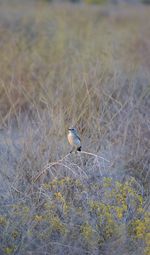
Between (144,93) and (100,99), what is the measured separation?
2.16ft

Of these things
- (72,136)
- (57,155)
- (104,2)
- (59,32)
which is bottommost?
(104,2)

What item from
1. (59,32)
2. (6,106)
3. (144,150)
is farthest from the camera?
(59,32)

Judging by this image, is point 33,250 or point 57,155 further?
point 57,155

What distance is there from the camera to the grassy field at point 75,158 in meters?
3.91

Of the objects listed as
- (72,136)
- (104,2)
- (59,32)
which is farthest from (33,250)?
(104,2)

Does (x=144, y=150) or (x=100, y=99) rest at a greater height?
(x=100, y=99)

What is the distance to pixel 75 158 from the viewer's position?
15.6 ft

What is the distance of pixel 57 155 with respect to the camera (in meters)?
4.93

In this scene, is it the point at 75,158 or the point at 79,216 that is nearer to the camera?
the point at 79,216

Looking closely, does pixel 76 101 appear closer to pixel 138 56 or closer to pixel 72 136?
pixel 72 136

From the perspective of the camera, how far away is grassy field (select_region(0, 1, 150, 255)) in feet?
12.8

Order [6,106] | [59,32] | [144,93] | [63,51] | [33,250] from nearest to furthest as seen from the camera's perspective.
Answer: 1. [33,250]
2. [144,93]
3. [6,106]
4. [63,51]
5. [59,32]

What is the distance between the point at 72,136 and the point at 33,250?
→ 3.46ft

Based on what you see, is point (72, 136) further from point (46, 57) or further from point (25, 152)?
point (46, 57)
